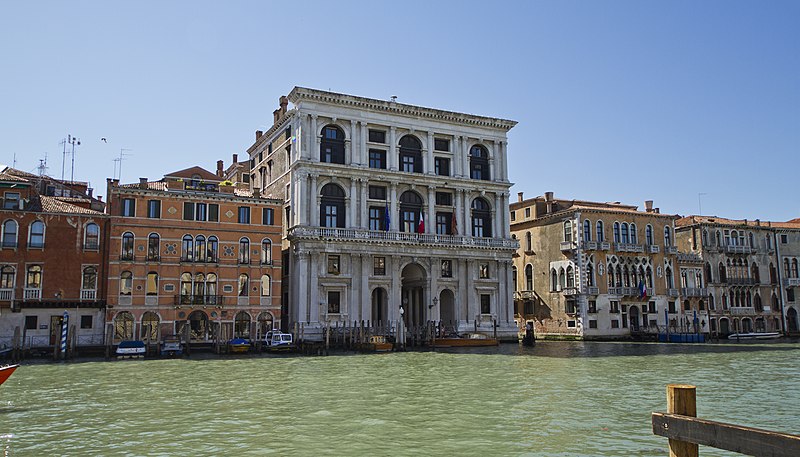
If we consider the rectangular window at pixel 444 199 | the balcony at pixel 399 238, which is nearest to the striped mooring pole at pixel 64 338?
the balcony at pixel 399 238

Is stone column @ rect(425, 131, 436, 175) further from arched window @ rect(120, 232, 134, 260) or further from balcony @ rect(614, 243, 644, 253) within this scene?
arched window @ rect(120, 232, 134, 260)

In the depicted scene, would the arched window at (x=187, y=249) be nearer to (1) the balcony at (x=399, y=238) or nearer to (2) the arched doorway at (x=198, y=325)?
(2) the arched doorway at (x=198, y=325)

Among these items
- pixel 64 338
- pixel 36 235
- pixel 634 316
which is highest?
pixel 36 235

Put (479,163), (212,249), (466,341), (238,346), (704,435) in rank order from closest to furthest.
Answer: (704,435) → (238,346) → (212,249) → (466,341) → (479,163)

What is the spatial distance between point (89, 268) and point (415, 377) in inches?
793

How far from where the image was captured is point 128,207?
115ft

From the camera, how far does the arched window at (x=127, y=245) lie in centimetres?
3453

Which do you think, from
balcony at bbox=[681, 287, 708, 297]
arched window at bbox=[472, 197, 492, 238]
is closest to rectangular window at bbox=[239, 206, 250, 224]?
arched window at bbox=[472, 197, 492, 238]

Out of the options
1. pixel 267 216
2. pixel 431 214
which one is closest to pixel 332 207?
pixel 267 216

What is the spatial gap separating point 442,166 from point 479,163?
9.54 ft

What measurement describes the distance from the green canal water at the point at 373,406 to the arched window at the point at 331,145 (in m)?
Result: 17.6

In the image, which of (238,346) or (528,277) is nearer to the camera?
(238,346)

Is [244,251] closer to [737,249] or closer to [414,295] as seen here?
[414,295]

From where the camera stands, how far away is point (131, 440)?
38.3 ft
